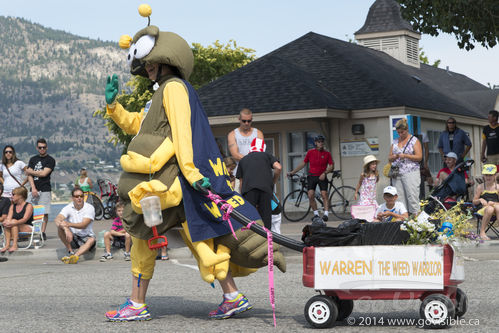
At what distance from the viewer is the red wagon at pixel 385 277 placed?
6191mm

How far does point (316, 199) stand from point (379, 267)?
1639 cm

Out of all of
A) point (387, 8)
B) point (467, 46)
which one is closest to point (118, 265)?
point (467, 46)

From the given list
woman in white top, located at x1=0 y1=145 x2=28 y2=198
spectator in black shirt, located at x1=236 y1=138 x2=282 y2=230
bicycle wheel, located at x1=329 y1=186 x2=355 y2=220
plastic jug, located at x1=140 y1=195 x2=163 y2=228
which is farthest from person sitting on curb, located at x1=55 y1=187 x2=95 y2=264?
plastic jug, located at x1=140 y1=195 x2=163 y2=228

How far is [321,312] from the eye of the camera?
20.9 ft

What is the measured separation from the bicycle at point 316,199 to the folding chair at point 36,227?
680 cm

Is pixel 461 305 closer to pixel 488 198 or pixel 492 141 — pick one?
pixel 488 198

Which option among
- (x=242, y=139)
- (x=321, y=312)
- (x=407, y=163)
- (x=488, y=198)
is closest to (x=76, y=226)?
(x=242, y=139)

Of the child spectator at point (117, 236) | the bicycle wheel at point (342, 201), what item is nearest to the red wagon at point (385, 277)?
the child spectator at point (117, 236)

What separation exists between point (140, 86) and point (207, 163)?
143 ft

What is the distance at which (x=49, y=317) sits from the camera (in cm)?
747

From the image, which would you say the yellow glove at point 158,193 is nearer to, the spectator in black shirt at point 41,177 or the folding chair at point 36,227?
the folding chair at point 36,227

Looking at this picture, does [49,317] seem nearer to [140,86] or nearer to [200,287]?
[200,287]

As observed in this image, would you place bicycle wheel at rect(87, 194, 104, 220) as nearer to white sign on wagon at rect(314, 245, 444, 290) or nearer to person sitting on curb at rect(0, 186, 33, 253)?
person sitting on curb at rect(0, 186, 33, 253)

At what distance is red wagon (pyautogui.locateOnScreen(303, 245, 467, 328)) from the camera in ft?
20.3
